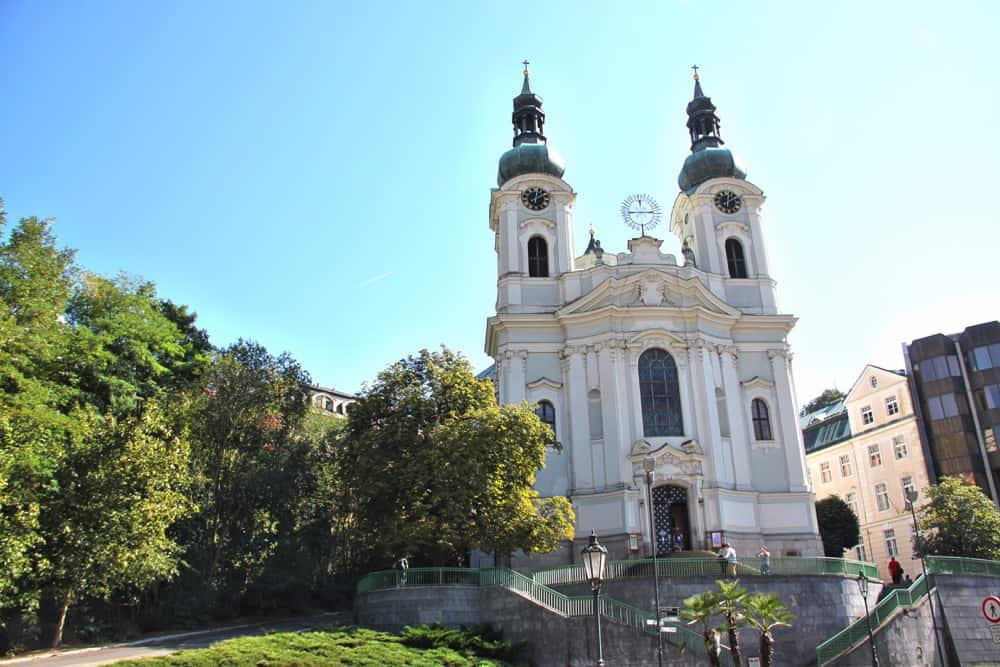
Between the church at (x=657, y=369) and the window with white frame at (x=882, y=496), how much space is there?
16530 mm

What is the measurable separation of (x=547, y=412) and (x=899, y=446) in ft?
81.2

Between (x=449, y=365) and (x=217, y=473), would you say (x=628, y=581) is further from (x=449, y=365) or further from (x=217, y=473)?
(x=217, y=473)

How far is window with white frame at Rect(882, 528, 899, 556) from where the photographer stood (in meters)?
48.0

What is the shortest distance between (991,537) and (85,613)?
3559 centimetres

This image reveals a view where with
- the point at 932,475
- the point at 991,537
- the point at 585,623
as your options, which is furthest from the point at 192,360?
the point at 932,475

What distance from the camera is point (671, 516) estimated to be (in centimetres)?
3503

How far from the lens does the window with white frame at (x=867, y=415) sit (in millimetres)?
52344

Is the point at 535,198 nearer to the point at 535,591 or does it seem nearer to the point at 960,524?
the point at 535,591

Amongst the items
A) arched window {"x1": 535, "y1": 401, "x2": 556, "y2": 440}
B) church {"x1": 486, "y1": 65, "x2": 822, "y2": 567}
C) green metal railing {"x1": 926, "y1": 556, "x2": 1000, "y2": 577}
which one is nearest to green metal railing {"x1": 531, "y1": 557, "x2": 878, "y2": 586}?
green metal railing {"x1": 926, "y1": 556, "x2": 1000, "y2": 577}

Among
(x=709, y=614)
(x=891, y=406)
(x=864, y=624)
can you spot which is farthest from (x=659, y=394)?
(x=891, y=406)

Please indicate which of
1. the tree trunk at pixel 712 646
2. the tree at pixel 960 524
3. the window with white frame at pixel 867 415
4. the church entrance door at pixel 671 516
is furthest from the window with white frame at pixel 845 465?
the tree trunk at pixel 712 646

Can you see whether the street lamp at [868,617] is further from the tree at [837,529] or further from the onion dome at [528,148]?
the onion dome at [528,148]

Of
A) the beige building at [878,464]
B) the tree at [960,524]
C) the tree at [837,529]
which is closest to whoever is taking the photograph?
the tree at [960,524]

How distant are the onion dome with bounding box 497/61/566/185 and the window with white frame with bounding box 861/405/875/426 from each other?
25479 millimetres
